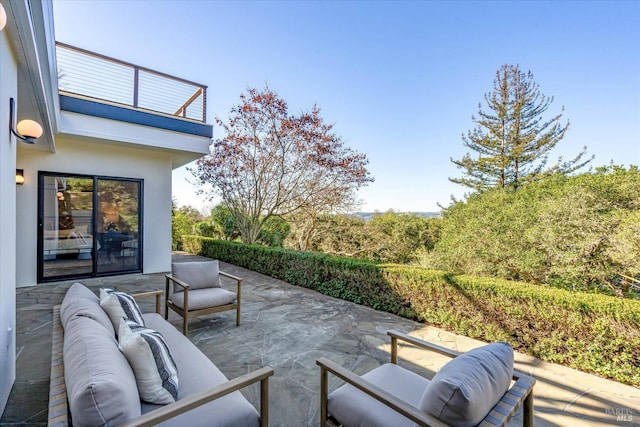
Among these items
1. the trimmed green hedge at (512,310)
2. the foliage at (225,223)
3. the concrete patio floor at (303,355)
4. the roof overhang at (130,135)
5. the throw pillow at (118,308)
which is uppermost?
the roof overhang at (130,135)

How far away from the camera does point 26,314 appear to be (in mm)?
4297

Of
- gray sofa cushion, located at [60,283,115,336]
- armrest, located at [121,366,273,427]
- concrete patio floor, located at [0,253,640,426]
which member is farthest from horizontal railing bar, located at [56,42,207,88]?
armrest, located at [121,366,273,427]

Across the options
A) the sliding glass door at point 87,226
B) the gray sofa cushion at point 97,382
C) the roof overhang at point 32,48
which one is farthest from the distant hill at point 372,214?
the gray sofa cushion at point 97,382

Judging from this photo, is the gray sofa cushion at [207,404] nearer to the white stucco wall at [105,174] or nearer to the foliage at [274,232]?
the white stucco wall at [105,174]

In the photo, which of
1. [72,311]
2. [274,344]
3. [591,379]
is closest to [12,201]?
[72,311]

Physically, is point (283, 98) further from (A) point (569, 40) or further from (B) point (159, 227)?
(A) point (569, 40)

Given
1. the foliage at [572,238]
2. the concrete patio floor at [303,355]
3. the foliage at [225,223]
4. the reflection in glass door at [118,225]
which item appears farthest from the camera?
the foliage at [225,223]

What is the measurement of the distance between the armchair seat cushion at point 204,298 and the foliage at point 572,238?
5.26m

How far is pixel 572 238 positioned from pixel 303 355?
476 cm

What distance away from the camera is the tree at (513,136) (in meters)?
13.8

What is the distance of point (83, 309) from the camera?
78.1 inches

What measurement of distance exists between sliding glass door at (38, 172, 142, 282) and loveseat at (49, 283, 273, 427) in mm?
5330

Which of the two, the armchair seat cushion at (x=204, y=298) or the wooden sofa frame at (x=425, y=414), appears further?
the armchair seat cushion at (x=204, y=298)

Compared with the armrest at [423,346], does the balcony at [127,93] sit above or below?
above
